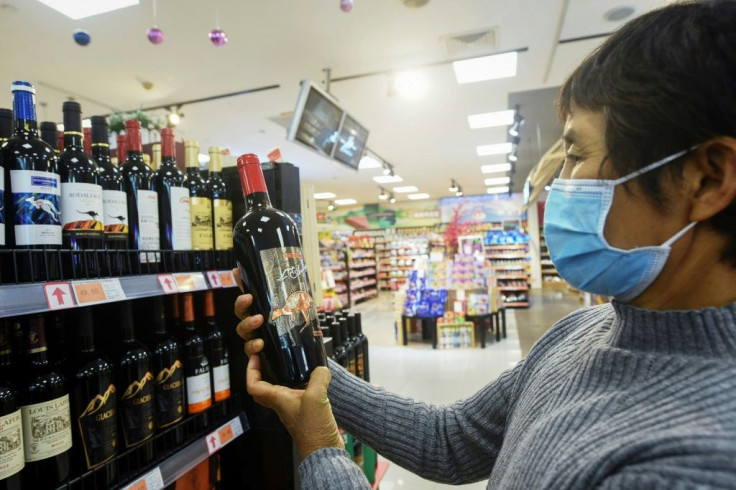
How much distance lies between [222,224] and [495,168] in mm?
11013

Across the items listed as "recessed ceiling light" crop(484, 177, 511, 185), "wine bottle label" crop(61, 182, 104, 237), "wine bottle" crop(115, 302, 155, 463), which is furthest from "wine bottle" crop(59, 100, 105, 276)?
"recessed ceiling light" crop(484, 177, 511, 185)

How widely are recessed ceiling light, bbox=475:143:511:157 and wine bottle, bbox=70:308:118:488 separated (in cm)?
882

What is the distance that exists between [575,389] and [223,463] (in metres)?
1.58

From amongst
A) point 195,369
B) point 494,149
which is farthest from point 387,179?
point 195,369

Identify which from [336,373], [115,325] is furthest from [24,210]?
[336,373]

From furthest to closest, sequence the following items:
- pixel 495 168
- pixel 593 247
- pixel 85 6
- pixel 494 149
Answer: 1. pixel 495 168
2. pixel 494 149
3. pixel 85 6
4. pixel 593 247

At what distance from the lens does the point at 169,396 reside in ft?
4.19

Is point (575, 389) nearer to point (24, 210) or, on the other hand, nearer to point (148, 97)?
point (24, 210)

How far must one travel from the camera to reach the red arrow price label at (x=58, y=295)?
90 cm

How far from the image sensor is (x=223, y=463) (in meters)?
1.81

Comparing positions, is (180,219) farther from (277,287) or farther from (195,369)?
(277,287)

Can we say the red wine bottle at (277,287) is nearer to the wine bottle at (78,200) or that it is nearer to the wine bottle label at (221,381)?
the wine bottle at (78,200)

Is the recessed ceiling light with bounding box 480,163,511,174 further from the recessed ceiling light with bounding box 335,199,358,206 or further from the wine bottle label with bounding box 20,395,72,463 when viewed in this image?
the wine bottle label with bounding box 20,395,72,463

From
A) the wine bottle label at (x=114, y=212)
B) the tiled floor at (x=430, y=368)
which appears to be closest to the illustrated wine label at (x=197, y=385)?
the wine bottle label at (x=114, y=212)
